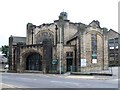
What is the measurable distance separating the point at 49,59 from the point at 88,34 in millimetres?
9042

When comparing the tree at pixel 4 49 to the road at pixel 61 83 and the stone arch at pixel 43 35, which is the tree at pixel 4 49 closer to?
the stone arch at pixel 43 35

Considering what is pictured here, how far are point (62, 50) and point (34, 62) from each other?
26.5 ft

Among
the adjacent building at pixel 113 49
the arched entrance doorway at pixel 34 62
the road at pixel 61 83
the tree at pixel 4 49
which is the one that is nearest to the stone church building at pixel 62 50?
the arched entrance doorway at pixel 34 62

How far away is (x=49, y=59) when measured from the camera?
59.0 metres

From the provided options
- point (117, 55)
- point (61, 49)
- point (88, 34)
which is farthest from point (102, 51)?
point (117, 55)

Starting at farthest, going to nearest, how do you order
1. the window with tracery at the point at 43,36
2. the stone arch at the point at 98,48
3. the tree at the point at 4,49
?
the tree at the point at 4,49 < the window with tracery at the point at 43,36 < the stone arch at the point at 98,48

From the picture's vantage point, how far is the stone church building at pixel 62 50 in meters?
58.3

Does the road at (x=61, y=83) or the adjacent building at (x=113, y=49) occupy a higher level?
the adjacent building at (x=113, y=49)

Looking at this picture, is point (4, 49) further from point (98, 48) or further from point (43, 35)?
point (98, 48)

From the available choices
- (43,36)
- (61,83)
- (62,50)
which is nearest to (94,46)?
(62,50)

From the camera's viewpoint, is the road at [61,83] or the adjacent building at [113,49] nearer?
the road at [61,83]

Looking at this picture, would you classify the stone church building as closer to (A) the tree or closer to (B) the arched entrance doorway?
(B) the arched entrance doorway

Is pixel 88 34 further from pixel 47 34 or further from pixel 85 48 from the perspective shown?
pixel 47 34

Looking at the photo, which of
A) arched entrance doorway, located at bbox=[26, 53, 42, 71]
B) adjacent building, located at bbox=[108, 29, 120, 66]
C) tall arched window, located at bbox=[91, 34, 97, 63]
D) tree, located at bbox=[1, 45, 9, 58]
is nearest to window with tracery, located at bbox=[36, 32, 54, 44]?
arched entrance doorway, located at bbox=[26, 53, 42, 71]
